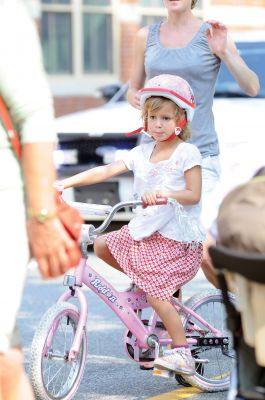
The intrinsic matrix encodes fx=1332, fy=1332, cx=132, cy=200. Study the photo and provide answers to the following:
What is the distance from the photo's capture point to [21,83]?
13.2 feet

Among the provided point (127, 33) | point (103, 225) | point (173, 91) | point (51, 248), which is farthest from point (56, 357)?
point (127, 33)

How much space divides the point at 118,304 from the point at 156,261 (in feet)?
1.02

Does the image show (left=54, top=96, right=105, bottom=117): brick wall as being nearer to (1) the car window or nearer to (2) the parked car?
(2) the parked car

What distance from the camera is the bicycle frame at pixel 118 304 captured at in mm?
6250

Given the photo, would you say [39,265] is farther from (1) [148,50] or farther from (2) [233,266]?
(1) [148,50]

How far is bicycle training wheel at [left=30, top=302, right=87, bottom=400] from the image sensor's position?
6039 mm

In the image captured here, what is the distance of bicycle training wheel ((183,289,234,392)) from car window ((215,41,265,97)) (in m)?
5.19

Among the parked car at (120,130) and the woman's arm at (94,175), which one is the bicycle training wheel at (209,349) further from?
the parked car at (120,130)

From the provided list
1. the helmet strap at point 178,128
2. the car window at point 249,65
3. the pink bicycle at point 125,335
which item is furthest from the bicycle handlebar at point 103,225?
the car window at point 249,65

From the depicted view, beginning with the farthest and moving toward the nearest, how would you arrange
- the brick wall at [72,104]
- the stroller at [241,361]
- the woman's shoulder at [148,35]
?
the brick wall at [72,104], the woman's shoulder at [148,35], the stroller at [241,361]

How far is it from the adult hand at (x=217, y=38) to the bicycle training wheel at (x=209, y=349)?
48.7 inches

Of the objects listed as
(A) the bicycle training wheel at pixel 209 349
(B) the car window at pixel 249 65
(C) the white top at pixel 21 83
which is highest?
(C) the white top at pixel 21 83

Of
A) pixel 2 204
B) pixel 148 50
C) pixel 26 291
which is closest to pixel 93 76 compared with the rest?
pixel 26 291

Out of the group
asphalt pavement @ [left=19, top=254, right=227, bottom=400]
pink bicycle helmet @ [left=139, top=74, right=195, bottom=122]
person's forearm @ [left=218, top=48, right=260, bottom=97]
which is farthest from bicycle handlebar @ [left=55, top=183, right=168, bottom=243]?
person's forearm @ [left=218, top=48, right=260, bottom=97]
